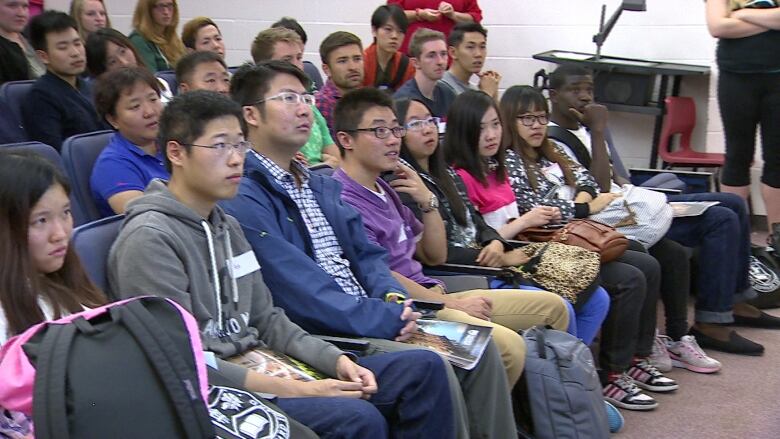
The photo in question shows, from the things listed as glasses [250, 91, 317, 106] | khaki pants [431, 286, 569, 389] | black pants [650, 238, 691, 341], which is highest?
glasses [250, 91, 317, 106]

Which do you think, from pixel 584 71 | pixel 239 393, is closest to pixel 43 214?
pixel 239 393

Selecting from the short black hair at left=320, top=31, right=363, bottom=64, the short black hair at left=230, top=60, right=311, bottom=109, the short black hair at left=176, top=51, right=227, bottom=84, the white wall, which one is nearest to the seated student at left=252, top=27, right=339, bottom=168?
the short black hair at left=320, top=31, right=363, bottom=64

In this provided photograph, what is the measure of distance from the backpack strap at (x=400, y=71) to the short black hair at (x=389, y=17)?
0.55 ft

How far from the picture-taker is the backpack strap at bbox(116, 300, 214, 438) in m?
1.46

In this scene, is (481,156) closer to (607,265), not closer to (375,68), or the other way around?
(607,265)

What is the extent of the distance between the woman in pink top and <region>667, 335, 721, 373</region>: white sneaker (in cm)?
77

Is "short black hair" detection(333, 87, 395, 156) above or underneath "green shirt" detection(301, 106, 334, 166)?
above

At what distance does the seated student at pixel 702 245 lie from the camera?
365 centimetres

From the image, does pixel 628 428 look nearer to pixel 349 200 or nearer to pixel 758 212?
pixel 349 200

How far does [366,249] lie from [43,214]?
99 centimetres

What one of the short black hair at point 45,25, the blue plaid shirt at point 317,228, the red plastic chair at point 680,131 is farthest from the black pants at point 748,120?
the short black hair at point 45,25

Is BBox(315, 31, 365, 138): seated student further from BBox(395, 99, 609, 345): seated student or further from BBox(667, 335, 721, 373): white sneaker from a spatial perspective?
BBox(667, 335, 721, 373): white sneaker

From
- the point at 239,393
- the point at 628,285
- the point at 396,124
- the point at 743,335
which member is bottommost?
the point at 743,335

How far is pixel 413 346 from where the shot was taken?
229cm
